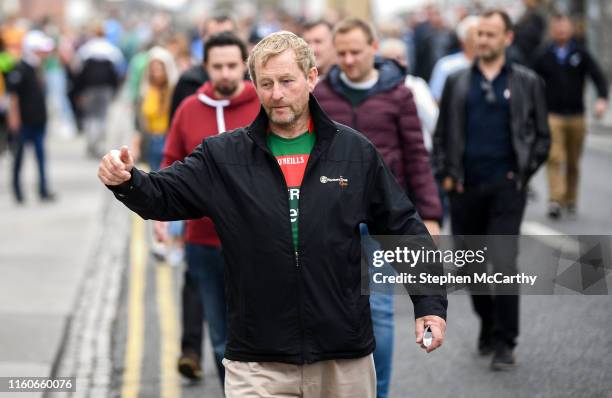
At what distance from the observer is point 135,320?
9.80m

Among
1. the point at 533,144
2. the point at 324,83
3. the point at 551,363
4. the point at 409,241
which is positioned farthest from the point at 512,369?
the point at 409,241

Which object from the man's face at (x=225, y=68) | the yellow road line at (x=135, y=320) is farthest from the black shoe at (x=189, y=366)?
the man's face at (x=225, y=68)

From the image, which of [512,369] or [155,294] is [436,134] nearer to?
[512,369]

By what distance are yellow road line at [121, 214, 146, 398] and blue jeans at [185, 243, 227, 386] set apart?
93 cm

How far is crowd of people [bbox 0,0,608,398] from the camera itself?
4.57m

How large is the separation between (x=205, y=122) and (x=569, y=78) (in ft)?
26.6

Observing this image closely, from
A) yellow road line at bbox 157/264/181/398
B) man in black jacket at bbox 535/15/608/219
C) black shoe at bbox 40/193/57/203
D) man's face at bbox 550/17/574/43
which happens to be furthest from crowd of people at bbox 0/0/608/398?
black shoe at bbox 40/193/57/203

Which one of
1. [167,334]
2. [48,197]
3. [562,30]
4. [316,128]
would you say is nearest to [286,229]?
[316,128]

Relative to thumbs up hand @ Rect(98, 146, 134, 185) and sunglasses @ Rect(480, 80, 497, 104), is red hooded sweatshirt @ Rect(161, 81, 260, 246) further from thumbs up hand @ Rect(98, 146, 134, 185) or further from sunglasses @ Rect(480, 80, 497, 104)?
thumbs up hand @ Rect(98, 146, 134, 185)

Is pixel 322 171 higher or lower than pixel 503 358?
higher

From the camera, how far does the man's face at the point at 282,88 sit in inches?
180

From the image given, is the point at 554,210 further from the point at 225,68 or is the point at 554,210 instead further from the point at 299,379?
the point at 299,379

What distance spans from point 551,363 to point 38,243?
7.28m

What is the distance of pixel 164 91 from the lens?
1151 centimetres
